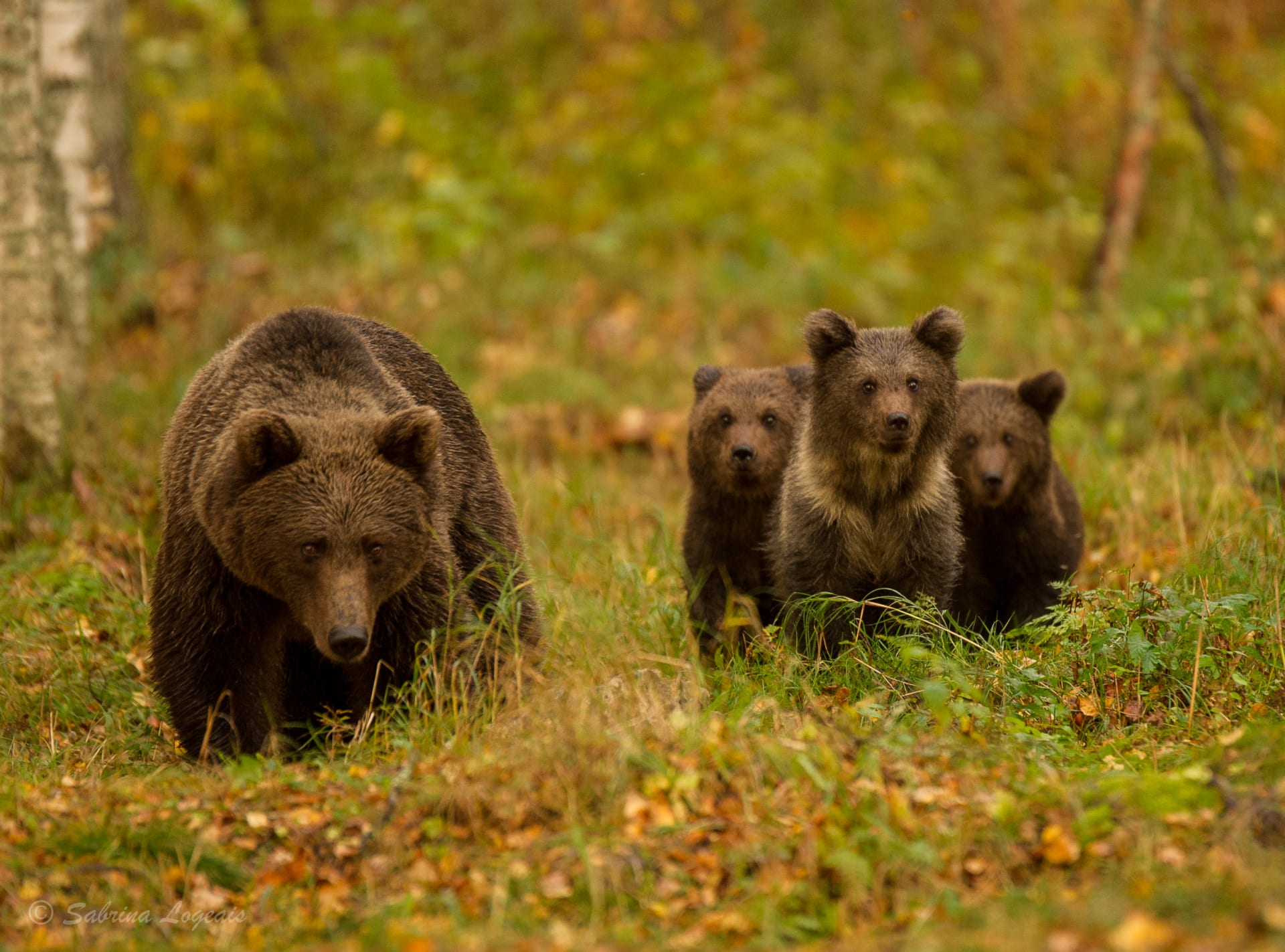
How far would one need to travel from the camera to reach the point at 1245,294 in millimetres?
10148

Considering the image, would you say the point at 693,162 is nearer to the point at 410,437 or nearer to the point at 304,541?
the point at 410,437

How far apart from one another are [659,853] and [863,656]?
166cm

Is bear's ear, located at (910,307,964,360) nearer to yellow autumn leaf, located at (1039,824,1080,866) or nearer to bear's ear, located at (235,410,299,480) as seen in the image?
yellow autumn leaf, located at (1039,824,1080,866)

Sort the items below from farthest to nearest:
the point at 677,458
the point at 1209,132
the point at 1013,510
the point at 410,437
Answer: the point at 1209,132 → the point at 677,458 → the point at 1013,510 → the point at 410,437

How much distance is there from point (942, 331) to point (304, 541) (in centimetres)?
291

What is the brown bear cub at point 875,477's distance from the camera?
6090mm

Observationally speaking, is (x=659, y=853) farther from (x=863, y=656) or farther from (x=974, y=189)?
(x=974, y=189)

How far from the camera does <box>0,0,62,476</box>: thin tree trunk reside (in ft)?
25.2

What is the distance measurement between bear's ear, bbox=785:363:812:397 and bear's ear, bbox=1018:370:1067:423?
1.12m

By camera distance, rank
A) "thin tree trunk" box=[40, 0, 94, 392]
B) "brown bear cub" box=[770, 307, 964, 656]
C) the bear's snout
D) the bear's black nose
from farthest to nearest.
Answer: "thin tree trunk" box=[40, 0, 94, 392] → "brown bear cub" box=[770, 307, 964, 656] → the bear's snout → the bear's black nose

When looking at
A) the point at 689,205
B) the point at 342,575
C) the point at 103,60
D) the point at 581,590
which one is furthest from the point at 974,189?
the point at 342,575

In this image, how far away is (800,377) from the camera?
7367mm

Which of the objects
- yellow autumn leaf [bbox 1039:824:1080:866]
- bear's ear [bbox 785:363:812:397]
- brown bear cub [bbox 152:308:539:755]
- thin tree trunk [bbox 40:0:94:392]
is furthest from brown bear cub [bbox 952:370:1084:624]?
thin tree trunk [bbox 40:0:94:392]

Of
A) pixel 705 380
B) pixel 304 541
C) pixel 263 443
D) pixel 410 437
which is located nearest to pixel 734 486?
pixel 705 380
